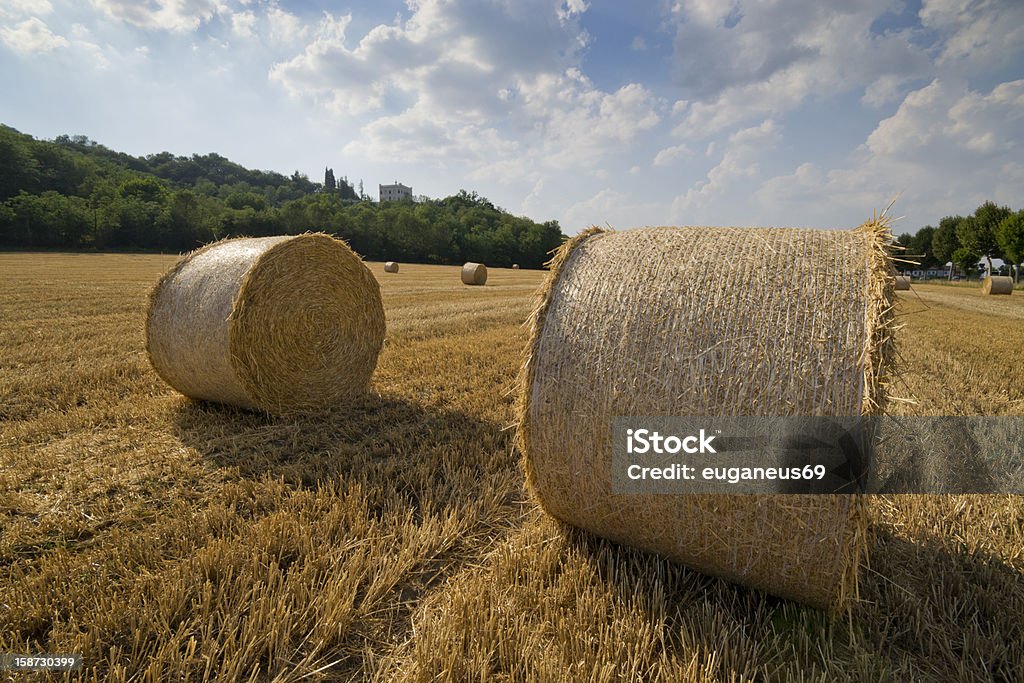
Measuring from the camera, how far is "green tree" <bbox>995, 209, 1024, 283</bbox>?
36.5m

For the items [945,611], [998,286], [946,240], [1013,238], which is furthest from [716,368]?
[946,240]

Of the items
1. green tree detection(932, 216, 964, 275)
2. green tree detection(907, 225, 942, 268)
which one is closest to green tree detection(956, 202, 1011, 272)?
green tree detection(932, 216, 964, 275)

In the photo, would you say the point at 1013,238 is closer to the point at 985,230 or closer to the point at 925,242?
the point at 985,230

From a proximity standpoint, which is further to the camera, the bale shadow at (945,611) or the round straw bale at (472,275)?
the round straw bale at (472,275)

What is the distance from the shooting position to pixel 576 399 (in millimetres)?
2389

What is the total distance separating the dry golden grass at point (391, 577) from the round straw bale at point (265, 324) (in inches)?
20.9

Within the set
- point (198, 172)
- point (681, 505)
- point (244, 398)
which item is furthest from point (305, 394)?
point (198, 172)

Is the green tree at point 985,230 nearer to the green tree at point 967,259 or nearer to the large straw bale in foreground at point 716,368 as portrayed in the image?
the green tree at point 967,259

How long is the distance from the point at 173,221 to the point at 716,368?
2557 inches

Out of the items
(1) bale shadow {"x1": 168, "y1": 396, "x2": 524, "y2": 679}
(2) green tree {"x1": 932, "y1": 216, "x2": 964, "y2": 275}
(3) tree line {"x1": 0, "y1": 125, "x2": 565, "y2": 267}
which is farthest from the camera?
(2) green tree {"x1": 932, "y1": 216, "x2": 964, "y2": 275}

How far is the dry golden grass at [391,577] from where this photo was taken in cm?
183

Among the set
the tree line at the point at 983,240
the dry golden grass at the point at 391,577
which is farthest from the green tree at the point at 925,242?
the dry golden grass at the point at 391,577

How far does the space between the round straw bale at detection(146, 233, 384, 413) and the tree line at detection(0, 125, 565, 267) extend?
4919 centimetres

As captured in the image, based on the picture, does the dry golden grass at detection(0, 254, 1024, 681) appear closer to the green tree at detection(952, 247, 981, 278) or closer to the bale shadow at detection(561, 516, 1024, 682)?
the bale shadow at detection(561, 516, 1024, 682)
